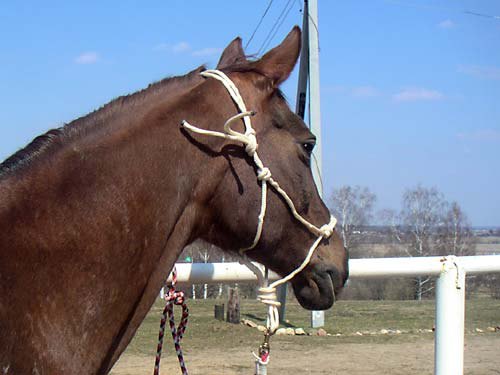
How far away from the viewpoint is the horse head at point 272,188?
6.64 ft

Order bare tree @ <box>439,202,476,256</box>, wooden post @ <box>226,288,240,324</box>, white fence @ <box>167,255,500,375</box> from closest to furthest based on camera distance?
white fence @ <box>167,255,500,375</box>, wooden post @ <box>226,288,240,324</box>, bare tree @ <box>439,202,476,256</box>

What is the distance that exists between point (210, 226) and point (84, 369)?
57cm

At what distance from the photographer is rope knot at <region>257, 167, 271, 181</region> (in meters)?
2.02

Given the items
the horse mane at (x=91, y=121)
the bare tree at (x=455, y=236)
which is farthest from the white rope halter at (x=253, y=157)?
the bare tree at (x=455, y=236)

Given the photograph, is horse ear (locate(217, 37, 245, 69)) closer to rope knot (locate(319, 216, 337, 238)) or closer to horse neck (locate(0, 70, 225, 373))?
horse neck (locate(0, 70, 225, 373))

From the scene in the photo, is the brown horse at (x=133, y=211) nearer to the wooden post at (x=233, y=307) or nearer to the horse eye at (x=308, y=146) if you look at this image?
the horse eye at (x=308, y=146)

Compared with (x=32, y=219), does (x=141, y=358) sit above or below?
below

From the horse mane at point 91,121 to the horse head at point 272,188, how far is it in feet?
0.35

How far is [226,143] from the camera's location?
2.02 m

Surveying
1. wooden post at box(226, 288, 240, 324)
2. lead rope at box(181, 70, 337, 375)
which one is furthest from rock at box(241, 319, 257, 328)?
lead rope at box(181, 70, 337, 375)

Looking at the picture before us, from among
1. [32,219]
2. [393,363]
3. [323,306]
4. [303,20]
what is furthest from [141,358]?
[303,20]

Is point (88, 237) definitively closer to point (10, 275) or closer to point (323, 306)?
point (10, 275)

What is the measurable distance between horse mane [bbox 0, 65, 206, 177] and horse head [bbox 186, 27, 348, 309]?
0.35 feet

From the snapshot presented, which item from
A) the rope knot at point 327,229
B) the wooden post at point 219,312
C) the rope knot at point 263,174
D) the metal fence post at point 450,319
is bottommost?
the wooden post at point 219,312
